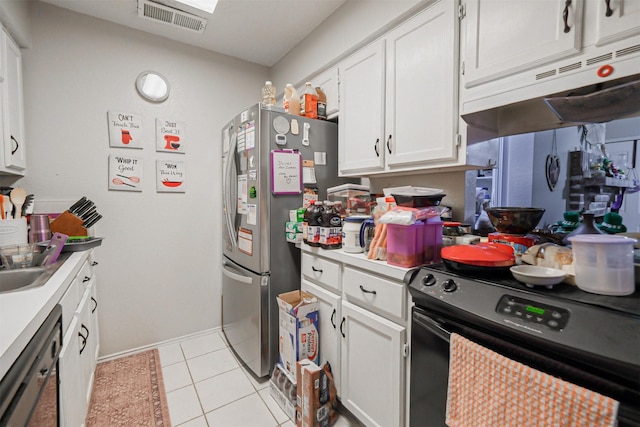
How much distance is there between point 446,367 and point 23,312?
1.32 meters

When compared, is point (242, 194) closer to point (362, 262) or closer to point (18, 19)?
point (362, 262)

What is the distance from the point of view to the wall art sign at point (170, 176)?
2412mm

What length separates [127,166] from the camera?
2.29m

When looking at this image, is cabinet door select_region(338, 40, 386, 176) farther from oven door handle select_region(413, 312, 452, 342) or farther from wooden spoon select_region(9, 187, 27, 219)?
wooden spoon select_region(9, 187, 27, 219)

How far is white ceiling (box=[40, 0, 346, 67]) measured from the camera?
2.02 m

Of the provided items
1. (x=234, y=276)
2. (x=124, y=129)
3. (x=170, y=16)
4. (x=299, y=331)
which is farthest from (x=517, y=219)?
(x=124, y=129)

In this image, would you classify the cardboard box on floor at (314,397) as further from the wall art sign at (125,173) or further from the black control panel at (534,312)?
the wall art sign at (125,173)

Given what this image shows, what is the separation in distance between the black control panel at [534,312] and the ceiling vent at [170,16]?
8.56 feet

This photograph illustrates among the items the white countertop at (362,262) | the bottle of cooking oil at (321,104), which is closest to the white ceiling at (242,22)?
the bottle of cooking oil at (321,104)

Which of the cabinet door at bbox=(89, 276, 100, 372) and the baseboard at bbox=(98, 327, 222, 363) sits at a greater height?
the cabinet door at bbox=(89, 276, 100, 372)

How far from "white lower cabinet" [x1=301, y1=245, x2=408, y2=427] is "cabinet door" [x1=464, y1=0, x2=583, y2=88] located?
939 millimetres

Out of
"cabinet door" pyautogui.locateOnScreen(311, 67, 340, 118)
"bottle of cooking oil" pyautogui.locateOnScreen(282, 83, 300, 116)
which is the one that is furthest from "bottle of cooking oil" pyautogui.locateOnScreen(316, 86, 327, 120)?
"bottle of cooking oil" pyautogui.locateOnScreen(282, 83, 300, 116)

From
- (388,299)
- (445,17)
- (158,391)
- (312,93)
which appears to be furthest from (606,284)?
(158,391)

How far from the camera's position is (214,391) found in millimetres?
1894
